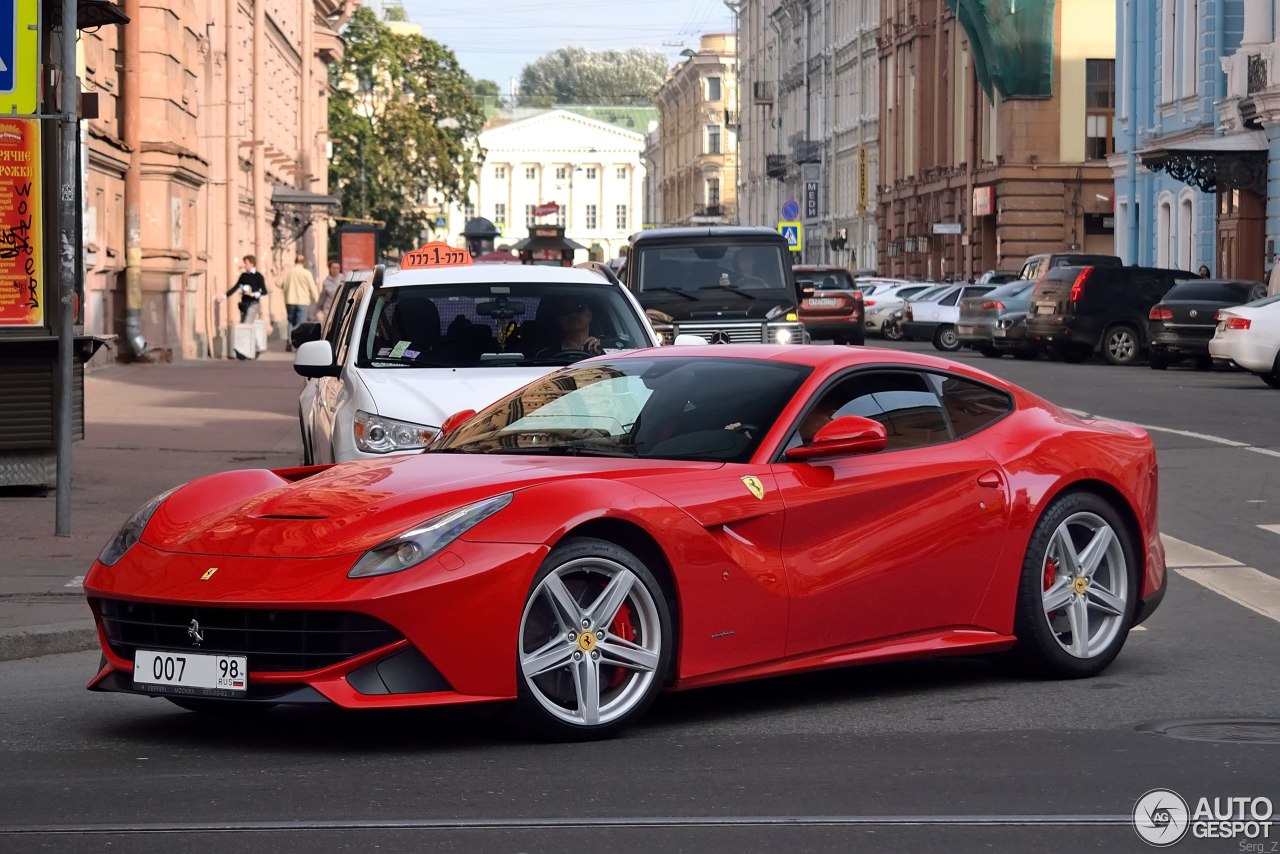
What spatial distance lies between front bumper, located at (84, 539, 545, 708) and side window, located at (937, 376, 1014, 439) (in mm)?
2101

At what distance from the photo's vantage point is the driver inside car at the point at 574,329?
12148 mm

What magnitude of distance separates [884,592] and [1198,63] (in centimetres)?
4430

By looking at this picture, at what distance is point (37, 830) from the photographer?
17.6 ft

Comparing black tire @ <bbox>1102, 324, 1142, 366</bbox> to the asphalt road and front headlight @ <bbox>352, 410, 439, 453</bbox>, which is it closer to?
front headlight @ <bbox>352, 410, 439, 453</bbox>

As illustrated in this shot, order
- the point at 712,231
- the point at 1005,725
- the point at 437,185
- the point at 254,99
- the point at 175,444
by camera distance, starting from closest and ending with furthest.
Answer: the point at 1005,725
the point at 175,444
the point at 712,231
the point at 254,99
the point at 437,185

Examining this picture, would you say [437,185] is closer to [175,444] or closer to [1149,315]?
[1149,315]

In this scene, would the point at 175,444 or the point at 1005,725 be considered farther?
the point at 175,444

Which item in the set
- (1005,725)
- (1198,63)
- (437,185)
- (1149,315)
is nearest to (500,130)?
(437,185)

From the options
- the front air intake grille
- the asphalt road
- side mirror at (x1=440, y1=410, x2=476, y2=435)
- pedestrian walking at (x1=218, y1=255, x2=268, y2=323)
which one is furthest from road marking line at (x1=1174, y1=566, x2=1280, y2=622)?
pedestrian walking at (x1=218, y1=255, x2=268, y2=323)

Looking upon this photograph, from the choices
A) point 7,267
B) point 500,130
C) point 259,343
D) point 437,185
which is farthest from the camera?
point 500,130

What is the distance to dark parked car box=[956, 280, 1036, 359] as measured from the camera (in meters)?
40.2

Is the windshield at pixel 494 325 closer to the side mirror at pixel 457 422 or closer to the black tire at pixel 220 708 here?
the side mirror at pixel 457 422

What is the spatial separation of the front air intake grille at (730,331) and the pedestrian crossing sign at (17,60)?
511 inches

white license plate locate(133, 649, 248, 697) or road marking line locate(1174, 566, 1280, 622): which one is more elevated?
white license plate locate(133, 649, 248, 697)
